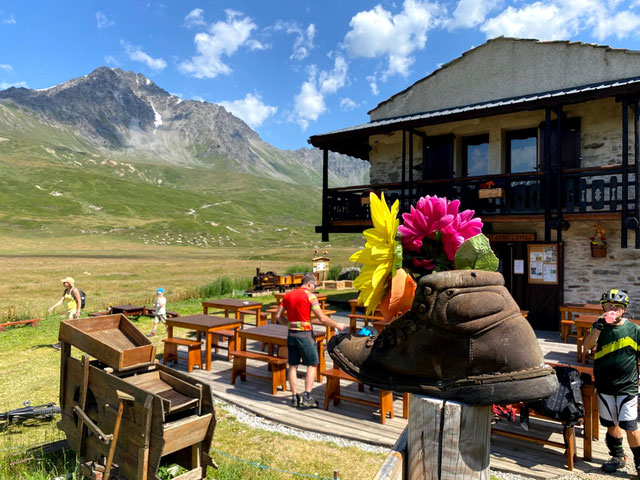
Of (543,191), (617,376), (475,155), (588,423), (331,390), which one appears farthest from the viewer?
(475,155)

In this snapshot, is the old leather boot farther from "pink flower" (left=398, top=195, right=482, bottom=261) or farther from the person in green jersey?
the person in green jersey

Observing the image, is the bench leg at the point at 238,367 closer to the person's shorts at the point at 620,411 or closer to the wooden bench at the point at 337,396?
the wooden bench at the point at 337,396

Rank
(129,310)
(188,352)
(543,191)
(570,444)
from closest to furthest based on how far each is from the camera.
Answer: (570,444), (188,352), (543,191), (129,310)

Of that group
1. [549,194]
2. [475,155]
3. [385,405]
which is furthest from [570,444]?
[475,155]

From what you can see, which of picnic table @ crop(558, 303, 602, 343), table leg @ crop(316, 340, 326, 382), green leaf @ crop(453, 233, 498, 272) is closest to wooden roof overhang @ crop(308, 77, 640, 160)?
picnic table @ crop(558, 303, 602, 343)

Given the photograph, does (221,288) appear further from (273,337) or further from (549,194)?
(549,194)

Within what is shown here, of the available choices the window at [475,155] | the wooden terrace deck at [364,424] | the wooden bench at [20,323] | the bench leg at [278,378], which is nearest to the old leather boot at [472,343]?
the wooden terrace deck at [364,424]

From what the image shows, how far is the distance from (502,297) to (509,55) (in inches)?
545

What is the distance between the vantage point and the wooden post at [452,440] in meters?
1.46

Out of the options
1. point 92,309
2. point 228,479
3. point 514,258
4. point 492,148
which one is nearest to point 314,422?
point 228,479

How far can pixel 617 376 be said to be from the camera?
13.6 ft

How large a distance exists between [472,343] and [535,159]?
1183 cm

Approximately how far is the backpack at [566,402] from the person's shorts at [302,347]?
9.17ft

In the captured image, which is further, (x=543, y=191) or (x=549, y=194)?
(x=543, y=191)
